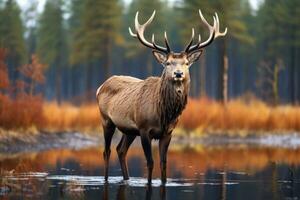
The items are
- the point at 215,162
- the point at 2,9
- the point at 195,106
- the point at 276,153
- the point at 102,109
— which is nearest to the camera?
the point at 102,109

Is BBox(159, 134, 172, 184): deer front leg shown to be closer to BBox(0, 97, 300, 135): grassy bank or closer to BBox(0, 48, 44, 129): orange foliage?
BBox(0, 48, 44, 129): orange foliage

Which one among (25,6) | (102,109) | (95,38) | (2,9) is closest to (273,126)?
(102,109)

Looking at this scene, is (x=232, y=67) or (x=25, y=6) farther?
(x=232, y=67)

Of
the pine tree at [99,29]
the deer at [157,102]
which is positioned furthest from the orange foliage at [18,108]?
the pine tree at [99,29]

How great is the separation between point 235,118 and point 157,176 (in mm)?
15295

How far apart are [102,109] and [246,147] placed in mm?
11097

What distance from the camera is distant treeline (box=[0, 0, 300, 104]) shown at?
152 ft

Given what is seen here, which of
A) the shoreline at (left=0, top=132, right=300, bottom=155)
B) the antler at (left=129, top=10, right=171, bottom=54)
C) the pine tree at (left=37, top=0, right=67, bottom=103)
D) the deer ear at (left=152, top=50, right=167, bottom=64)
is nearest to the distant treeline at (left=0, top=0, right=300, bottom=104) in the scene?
the pine tree at (left=37, top=0, right=67, bottom=103)

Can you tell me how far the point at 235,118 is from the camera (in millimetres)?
30750

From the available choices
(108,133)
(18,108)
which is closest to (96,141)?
(18,108)

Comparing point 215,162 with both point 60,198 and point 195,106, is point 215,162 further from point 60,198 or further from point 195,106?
point 195,106

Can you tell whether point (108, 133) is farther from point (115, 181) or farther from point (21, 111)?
point (21, 111)

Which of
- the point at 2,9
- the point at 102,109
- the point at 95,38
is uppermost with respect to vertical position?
the point at 2,9

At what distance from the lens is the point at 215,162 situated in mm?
19547
